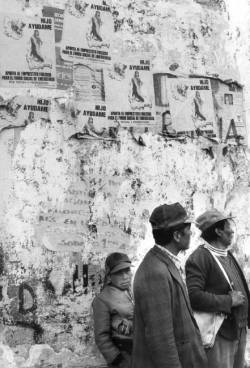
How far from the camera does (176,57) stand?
5969 millimetres

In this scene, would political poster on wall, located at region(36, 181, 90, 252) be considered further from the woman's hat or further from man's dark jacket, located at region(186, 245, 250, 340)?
man's dark jacket, located at region(186, 245, 250, 340)

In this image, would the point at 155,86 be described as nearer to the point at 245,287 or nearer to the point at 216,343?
the point at 245,287

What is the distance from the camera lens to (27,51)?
5223 millimetres

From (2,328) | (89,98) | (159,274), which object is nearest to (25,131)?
(89,98)

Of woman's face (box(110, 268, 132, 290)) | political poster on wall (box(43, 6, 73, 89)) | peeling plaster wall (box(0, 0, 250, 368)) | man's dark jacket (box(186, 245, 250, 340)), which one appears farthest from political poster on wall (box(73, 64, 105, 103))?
man's dark jacket (box(186, 245, 250, 340))

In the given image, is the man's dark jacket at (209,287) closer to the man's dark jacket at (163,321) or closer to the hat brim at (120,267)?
the hat brim at (120,267)

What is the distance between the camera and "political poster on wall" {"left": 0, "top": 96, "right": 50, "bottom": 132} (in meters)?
5.07

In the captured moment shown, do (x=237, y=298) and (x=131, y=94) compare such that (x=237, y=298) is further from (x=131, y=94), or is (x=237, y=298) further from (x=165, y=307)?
(x=131, y=94)

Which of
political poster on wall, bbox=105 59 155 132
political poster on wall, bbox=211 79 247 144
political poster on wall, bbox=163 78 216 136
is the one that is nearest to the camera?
political poster on wall, bbox=105 59 155 132

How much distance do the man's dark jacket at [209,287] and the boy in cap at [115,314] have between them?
1.79 feet

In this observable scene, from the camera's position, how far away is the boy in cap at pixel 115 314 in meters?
4.77

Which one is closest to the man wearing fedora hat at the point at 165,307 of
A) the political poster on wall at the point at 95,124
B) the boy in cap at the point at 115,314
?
the boy in cap at the point at 115,314

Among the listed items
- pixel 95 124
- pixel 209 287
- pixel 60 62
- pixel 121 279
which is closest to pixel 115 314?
pixel 121 279

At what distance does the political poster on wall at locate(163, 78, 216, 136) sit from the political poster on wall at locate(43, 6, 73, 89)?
39.9 inches
